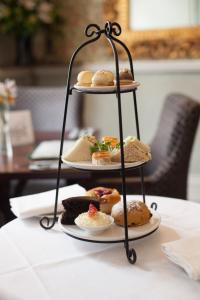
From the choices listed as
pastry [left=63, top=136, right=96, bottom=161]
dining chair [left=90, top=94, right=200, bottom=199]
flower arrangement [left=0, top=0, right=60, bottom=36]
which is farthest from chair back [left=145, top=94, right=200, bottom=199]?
flower arrangement [left=0, top=0, right=60, bottom=36]

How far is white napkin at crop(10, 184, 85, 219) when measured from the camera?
52.7 inches

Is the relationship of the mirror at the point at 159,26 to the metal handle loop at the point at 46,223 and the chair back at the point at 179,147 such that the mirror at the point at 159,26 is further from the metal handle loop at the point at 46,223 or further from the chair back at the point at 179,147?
the metal handle loop at the point at 46,223

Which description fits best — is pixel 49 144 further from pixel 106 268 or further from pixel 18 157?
pixel 106 268

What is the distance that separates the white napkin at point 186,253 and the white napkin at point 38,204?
41 centimetres

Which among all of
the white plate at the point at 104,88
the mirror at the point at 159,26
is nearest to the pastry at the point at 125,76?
the white plate at the point at 104,88

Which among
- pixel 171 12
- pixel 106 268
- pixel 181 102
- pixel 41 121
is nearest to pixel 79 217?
pixel 106 268

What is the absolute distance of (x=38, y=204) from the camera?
54.6 inches

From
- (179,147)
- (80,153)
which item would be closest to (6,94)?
(179,147)

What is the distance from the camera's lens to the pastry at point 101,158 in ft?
3.73

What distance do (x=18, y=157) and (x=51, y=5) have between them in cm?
170

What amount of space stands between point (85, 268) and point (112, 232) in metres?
0.13

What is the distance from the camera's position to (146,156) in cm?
118

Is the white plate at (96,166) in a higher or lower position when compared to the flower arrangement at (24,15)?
lower

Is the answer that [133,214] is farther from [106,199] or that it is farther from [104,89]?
[104,89]
